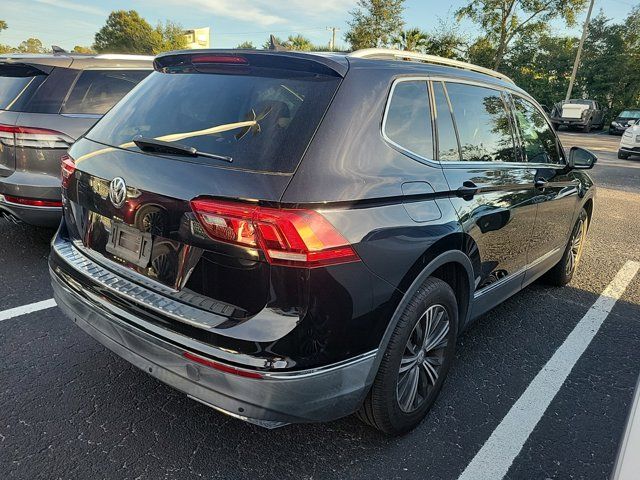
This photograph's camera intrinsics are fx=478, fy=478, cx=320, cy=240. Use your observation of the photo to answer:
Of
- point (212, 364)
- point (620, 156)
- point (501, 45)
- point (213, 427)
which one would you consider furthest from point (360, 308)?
point (501, 45)

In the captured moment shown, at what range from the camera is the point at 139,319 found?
6.45ft

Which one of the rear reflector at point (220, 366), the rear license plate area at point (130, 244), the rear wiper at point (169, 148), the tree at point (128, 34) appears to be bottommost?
the rear reflector at point (220, 366)

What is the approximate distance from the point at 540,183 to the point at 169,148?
8.27ft

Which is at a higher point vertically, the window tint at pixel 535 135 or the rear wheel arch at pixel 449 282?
the window tint at pixel 535 135

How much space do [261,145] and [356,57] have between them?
26.7 inches

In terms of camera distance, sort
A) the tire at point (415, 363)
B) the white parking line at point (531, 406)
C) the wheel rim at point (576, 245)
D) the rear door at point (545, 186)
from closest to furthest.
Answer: the tire at point (415, 363) < the white parking line at point (531, 406) < the rear door at point (545, 186) < the wheel rim at point (576, 245)

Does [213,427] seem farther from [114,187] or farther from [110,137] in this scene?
[110,137]

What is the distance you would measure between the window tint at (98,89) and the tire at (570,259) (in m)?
4.44

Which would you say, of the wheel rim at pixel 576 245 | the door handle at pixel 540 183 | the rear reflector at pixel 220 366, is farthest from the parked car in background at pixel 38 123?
the wheel rim at pixel 576 245

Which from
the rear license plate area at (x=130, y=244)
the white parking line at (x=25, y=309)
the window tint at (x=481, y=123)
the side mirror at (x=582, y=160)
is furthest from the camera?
the side mirror at (x=582, y=160)

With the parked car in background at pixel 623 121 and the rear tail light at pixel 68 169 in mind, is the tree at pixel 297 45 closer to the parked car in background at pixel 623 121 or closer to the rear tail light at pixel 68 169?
the rear tail light at pixel 68 169

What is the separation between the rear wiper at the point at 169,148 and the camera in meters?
1.89

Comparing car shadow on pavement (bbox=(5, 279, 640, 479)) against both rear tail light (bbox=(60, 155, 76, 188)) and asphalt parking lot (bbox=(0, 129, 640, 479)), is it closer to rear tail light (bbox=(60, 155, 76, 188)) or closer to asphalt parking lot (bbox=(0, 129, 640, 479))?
asphalt parking lot (bbox=(0, 129, 640, 479))

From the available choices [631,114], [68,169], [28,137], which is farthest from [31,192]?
[631,114]
